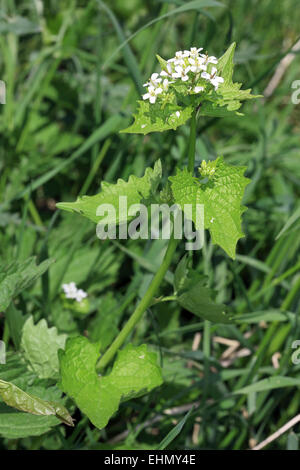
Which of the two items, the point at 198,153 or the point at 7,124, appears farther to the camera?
the point at 7,124

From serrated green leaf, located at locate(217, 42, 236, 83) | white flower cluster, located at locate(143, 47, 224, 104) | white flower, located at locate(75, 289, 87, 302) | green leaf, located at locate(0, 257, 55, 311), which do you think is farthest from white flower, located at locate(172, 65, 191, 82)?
white flower, located at locate(75, 289, 87, 302)

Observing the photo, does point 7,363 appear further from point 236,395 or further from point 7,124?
point 7,124

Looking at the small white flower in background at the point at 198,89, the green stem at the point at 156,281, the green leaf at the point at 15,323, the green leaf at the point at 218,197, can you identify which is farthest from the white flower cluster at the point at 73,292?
the small white flower in background at the point at 198,89

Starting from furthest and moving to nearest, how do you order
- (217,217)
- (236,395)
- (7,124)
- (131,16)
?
(131,16), (7,124), (236,395), (217,217)

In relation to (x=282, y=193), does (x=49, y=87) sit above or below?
above

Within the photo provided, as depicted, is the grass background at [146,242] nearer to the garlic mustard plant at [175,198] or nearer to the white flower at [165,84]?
the garlic mustard plant at [175,198]

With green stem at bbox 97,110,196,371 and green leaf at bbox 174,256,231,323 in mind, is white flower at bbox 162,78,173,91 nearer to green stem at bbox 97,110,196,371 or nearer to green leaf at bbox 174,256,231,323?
green stem at bbox 97,110,196,371

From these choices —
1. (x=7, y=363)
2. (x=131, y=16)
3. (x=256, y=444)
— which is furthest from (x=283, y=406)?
(x=131, y=16)
